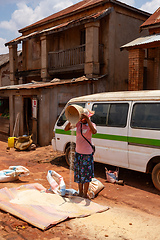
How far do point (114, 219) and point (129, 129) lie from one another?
2484 millimetres

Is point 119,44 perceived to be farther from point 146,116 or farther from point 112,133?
point 146,116

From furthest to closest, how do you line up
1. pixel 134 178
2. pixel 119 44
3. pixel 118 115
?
pixel 119 44, pixel 134 178, pixel 118 115

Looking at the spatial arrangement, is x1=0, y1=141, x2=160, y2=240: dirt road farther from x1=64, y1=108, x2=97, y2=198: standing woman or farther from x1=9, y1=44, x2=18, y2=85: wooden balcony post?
Answer: x1=9, y1=44, x2=18, y2=85: wooden balcony post

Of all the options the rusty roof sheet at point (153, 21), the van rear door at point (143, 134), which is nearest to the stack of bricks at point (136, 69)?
the rusty roof sheet at point (153, 21)

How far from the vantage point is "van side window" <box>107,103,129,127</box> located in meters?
6.23

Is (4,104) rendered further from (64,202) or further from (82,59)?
(64,202)

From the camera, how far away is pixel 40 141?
1178 cm

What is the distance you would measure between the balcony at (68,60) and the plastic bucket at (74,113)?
29.5ft

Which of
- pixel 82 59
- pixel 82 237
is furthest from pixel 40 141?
pixel 82 237

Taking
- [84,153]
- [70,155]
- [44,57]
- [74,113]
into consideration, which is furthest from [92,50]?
[84,153]

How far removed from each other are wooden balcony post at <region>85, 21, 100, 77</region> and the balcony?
26.0 inches

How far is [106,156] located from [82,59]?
880 cm

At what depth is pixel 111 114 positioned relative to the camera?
6.58 meters

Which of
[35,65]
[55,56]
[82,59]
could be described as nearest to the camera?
[82,59]
